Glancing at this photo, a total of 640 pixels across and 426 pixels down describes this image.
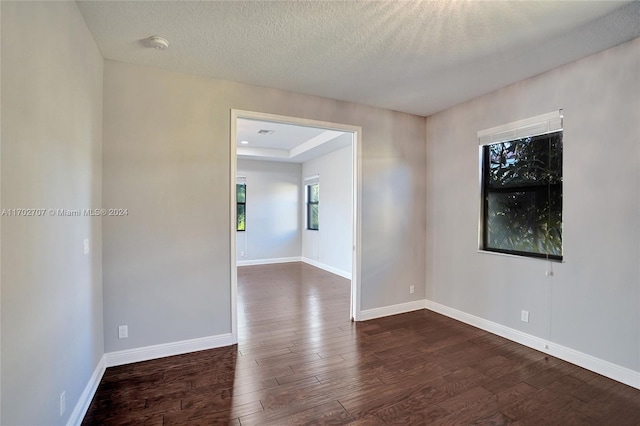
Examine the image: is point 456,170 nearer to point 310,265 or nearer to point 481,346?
point 481,346

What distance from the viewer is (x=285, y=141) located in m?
6.45

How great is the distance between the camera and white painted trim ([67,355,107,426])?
1906 millimetres

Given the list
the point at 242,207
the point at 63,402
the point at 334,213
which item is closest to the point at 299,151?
the point at 334,213

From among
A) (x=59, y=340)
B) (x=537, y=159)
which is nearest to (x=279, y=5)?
(x=59, y=340)

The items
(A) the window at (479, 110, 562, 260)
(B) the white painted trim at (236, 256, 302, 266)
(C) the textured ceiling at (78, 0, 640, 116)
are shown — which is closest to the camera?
(C) the textured ceiling at (78, 0, 640, 116)

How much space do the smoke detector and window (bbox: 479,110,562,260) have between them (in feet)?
10.8

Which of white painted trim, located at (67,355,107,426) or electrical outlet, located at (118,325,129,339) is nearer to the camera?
white painted trim, located at (67,355,107,426)

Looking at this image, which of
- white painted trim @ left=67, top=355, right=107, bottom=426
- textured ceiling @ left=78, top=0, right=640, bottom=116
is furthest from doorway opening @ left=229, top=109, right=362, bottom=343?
white painted trim @ left=67, top=355, right=107, bottom=426

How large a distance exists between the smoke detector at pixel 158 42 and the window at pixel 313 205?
5.40m

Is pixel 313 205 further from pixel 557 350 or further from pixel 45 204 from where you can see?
pixel 45 204

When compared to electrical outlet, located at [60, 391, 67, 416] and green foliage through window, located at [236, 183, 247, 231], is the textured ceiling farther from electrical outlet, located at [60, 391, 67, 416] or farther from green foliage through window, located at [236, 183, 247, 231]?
green foliage through window, located at [236, 183, 247, 231]

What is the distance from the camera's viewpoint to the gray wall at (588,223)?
244 centimetres

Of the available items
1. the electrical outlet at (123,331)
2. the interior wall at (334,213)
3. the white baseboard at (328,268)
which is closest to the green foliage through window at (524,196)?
the interior wall at (334,213)

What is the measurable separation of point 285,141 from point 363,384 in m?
5.01
